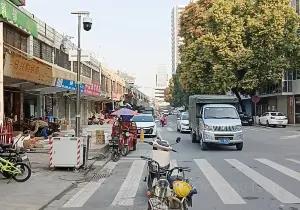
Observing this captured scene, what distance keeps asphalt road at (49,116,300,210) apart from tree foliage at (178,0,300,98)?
111 ft

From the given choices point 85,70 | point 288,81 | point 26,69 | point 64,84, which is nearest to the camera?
point 26,69

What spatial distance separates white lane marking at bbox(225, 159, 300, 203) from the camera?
34.7ft

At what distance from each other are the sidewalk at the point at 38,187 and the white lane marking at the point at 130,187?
4.13ft

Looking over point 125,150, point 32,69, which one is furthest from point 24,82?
point 125,150

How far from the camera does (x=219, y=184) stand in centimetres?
1262

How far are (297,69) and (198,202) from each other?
46.8 m

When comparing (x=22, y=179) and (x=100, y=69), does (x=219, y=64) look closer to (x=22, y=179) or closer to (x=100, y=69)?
(x=100, y=69)

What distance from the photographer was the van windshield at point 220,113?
76.3 feet

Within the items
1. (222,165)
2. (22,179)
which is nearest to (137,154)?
(222,165)

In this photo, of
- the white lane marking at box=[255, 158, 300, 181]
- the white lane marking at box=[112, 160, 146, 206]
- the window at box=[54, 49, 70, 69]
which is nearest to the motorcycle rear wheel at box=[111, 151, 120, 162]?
the white lane marking at box=[112, 160, 146, 206]

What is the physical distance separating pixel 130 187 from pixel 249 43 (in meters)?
44.7

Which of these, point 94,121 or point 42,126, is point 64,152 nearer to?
point 42,126

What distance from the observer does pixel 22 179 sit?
13188 millimetres

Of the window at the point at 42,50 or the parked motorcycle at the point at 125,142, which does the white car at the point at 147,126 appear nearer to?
the window at the point at 42,50
